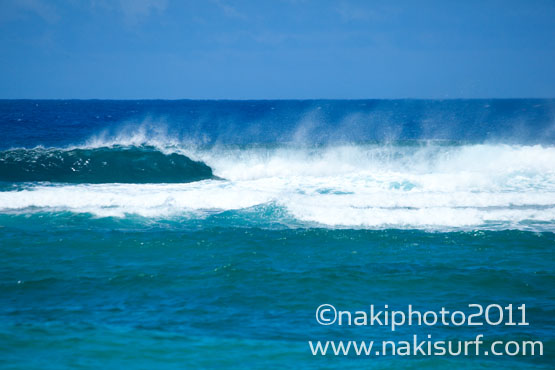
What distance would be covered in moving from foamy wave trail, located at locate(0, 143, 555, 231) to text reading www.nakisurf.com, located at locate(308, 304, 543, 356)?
16.6 feet

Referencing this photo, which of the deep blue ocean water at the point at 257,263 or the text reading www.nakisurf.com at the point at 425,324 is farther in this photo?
the deep blue ocean water at the point at 257,263

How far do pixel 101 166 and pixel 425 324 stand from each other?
18619 millimetres

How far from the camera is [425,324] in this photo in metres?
7.05

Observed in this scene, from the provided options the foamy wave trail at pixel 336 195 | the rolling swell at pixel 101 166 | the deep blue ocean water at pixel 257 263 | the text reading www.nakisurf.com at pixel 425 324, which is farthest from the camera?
the rolling swell at pixel 101 166

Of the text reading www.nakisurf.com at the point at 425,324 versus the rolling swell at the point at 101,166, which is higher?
the rolling swell at the point at 101,166

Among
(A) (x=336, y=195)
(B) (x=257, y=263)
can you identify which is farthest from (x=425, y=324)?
(A) (x=336, y=195)

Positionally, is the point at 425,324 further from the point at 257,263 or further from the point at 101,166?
the point at 101,166

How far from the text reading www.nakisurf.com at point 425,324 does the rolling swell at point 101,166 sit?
14884 mm

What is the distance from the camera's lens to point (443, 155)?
24.9 m

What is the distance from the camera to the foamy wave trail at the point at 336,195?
43.6 ft

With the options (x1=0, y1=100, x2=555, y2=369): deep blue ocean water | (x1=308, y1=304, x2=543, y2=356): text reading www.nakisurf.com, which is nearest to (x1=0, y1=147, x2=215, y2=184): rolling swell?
(x1=0, y1=100, x2=555, y2=369): deep blue ocean water

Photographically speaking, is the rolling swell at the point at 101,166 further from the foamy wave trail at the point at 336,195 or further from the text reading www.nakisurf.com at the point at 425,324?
the text reading www.nakisurf.com at the point at 425,324

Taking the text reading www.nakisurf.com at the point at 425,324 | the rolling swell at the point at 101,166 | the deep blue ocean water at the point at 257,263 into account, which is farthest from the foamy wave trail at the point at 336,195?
the text reading www.nakisurf.com at the point at 425,324

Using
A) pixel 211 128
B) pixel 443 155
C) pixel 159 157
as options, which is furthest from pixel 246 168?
pixel 211 128
